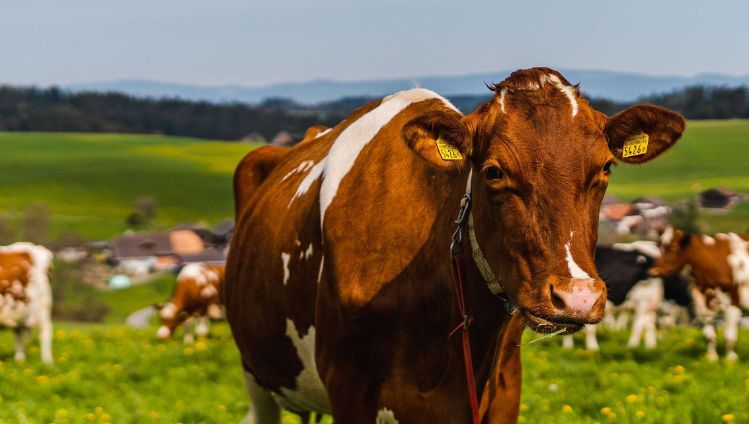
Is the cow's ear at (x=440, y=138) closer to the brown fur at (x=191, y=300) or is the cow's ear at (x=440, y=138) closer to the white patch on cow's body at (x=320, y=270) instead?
the white patch on cow's body at (x=320, y=270)

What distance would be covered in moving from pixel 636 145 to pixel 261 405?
4319 mm

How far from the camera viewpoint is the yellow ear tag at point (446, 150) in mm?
4027

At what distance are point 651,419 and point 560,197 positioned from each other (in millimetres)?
5065

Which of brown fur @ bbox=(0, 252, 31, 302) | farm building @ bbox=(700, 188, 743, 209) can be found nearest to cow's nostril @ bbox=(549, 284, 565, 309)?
brown fur @ bbox=(0, 252, 31, 302)

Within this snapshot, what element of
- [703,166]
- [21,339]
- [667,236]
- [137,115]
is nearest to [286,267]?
[21,339]

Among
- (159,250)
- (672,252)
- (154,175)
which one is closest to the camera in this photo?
(672,252)

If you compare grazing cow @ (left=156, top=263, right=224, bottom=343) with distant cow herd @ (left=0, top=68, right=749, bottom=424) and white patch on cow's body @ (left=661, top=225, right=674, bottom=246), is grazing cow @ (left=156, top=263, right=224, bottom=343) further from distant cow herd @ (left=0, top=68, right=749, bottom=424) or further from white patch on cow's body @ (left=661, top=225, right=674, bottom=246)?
distant cow herd @ (left=0, top=68, right=749, bottom=424)

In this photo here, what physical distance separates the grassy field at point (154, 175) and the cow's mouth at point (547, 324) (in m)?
100

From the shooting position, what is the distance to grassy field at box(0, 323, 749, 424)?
9000 mm

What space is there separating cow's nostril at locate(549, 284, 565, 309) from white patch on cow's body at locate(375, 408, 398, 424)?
143 cm

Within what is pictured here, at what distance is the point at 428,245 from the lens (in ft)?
14.8

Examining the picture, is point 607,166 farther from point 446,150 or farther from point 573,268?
point 446,150

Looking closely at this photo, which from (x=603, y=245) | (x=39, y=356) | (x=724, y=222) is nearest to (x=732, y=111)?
(x=724, y=222)

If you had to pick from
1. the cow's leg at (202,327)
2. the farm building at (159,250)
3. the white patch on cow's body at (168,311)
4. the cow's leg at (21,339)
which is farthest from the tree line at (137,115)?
the cow's leg at (21,339)
